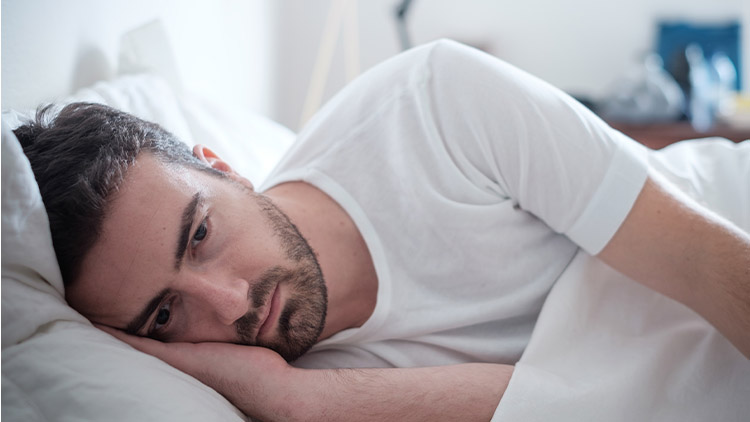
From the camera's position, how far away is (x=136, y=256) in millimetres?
912

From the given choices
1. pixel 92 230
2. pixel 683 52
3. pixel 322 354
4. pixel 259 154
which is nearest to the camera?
pixel 92 230

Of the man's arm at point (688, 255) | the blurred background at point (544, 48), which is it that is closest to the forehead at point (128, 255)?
the man's arm at point (688, 255)

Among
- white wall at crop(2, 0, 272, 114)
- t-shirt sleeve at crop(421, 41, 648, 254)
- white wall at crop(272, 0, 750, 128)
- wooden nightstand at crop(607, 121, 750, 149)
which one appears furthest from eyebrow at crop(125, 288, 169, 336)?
white wall at crop(272, 0, 750, 128)

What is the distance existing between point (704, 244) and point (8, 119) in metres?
0.98

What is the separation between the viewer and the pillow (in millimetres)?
724

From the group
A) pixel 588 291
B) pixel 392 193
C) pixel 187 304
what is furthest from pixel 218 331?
pixel 588 291

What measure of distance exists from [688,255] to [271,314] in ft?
1.98

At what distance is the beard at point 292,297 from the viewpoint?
98 cm

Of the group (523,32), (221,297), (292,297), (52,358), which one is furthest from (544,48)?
(52,358)

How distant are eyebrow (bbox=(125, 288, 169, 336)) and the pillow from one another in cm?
7

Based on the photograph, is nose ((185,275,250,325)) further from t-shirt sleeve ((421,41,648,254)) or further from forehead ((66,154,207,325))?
t-shirt sleeve ((421,41,648,254))

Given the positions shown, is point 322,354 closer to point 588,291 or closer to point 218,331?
point 218,331

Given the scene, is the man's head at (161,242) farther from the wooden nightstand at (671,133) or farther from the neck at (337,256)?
the wooden nightstand at (671,133)

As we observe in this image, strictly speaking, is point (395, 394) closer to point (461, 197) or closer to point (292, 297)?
point (292, 297)
